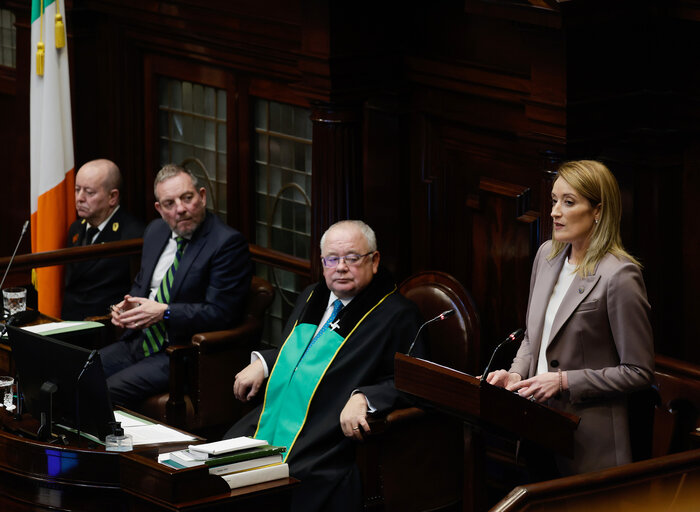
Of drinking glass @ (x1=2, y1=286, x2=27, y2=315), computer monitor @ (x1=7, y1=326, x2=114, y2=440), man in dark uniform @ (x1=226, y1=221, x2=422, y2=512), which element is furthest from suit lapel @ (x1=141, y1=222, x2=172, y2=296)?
computer monitor @ (x1=7, y1=326, x2=114, y2=440)

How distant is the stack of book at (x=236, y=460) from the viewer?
3.95 m

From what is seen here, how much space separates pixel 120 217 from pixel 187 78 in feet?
3.11

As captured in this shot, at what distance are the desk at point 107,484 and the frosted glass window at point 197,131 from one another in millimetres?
2781

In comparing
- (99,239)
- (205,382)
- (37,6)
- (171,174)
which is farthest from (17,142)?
(205,382)

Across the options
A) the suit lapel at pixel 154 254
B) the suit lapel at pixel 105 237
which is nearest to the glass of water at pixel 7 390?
the suit lapel at pixel 154 254

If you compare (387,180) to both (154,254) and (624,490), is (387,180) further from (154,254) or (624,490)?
(624,490)

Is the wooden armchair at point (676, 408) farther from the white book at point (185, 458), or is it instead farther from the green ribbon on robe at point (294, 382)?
the white book at point (185, 458)

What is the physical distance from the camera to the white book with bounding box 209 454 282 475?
13.0 feet

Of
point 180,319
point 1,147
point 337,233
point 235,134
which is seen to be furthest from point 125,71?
point 337,233

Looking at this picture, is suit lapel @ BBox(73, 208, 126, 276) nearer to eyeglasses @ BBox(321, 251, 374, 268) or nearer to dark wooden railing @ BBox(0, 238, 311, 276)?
dark wooden railing @ BBox(0, 238, 311, 276)

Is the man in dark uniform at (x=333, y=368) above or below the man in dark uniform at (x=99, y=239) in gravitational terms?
below

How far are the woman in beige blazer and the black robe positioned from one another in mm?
766

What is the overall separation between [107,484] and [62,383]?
0.37m

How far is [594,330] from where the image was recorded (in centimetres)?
396
